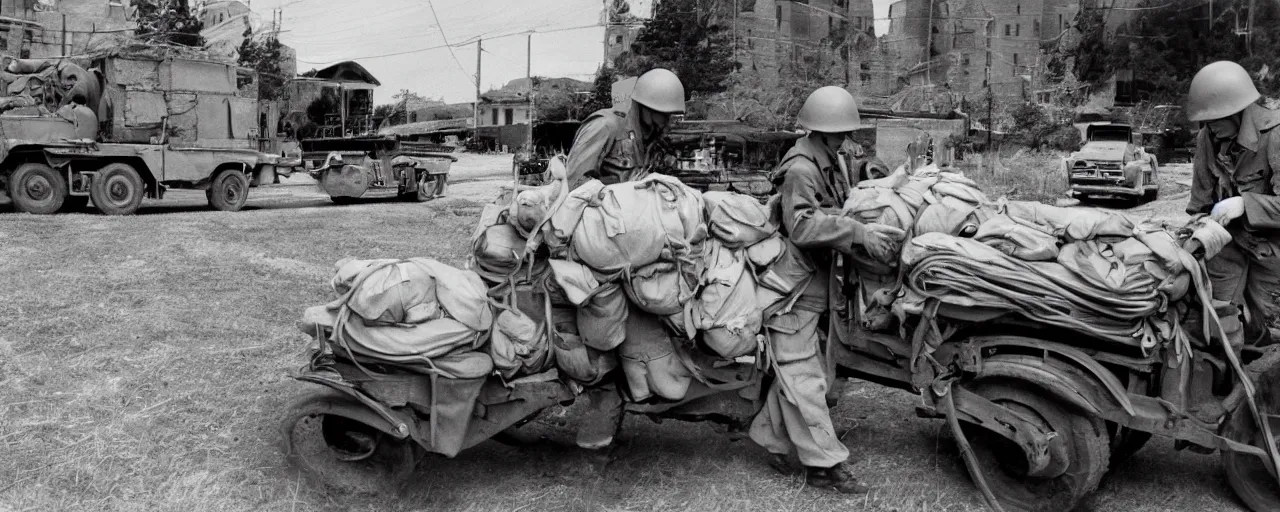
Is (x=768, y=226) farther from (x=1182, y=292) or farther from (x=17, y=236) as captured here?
(x=17, y=236)

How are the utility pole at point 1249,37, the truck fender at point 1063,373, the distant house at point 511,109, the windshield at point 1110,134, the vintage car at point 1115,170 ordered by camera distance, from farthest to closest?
the distant house at point 511,109, the utility pole at point 1249,37, the windshield at point 1110,134, the vintage car at point 1115,170, the truck fender at point 1063,373

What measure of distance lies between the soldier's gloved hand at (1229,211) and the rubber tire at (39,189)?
13898mm

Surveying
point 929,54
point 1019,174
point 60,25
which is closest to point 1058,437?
point 1019,174

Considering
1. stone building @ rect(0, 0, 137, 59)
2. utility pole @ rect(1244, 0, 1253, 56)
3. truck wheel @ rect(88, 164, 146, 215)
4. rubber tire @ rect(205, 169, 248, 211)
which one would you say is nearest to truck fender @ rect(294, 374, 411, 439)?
truck wheel @ rect(88, 164, 146, 215)

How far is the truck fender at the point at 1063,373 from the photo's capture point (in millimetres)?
3650

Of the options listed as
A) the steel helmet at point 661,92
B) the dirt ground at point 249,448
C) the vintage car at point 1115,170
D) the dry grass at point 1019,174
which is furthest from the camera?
the dry grass at point 1019,174

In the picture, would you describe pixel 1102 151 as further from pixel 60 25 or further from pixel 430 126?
pixel 60 25

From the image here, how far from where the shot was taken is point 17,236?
32.6 feet

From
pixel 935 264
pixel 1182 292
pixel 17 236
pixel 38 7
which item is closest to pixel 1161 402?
pixel 1182 292

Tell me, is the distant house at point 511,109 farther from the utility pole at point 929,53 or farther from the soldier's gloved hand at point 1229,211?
the soldier's gloved hand at point 1229,211

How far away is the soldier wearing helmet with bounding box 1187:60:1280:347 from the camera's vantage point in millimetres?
3918

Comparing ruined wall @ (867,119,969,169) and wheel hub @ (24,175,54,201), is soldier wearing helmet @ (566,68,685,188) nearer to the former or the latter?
wheel hub @ (24,175,54,201)

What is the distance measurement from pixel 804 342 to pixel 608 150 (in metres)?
1.48

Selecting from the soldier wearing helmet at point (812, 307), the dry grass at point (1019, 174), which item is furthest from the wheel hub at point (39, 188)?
the dry grass at point (1019, 174)
